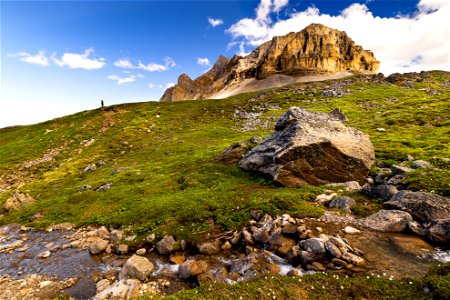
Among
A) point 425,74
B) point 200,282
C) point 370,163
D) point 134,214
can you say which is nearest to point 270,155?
point 370,163

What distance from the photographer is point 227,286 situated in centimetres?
1063

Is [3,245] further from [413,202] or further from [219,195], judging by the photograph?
[413,202]

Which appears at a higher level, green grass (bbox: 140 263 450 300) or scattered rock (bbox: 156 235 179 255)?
green grass (bbox: 140 263 450 300)

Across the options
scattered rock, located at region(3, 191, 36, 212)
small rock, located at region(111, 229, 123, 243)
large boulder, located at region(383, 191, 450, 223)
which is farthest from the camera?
scattered rock, located at region(3, 191, 36, 212)

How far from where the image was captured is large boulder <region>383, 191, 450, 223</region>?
1412 centimetres

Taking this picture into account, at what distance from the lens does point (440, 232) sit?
12625 mm

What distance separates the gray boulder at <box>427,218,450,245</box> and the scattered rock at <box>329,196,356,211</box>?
4.56 meters

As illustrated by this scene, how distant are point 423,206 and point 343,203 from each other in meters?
4.34

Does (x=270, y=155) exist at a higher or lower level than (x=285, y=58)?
lower

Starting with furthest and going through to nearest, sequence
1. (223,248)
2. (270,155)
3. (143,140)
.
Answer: (143,140) < (270,155) < (223,248)

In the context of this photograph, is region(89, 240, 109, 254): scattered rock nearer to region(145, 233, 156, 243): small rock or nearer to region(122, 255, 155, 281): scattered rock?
region(145, 233, 156, 243): small rock

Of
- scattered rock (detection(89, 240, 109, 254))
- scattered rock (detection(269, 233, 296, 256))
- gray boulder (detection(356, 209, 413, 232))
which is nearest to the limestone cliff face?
gray boulder (detection(356, 209, 413, 232))

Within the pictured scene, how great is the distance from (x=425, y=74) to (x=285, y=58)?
70.6 m

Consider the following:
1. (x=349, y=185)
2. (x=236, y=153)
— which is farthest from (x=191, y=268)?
(x=236, y=153)
